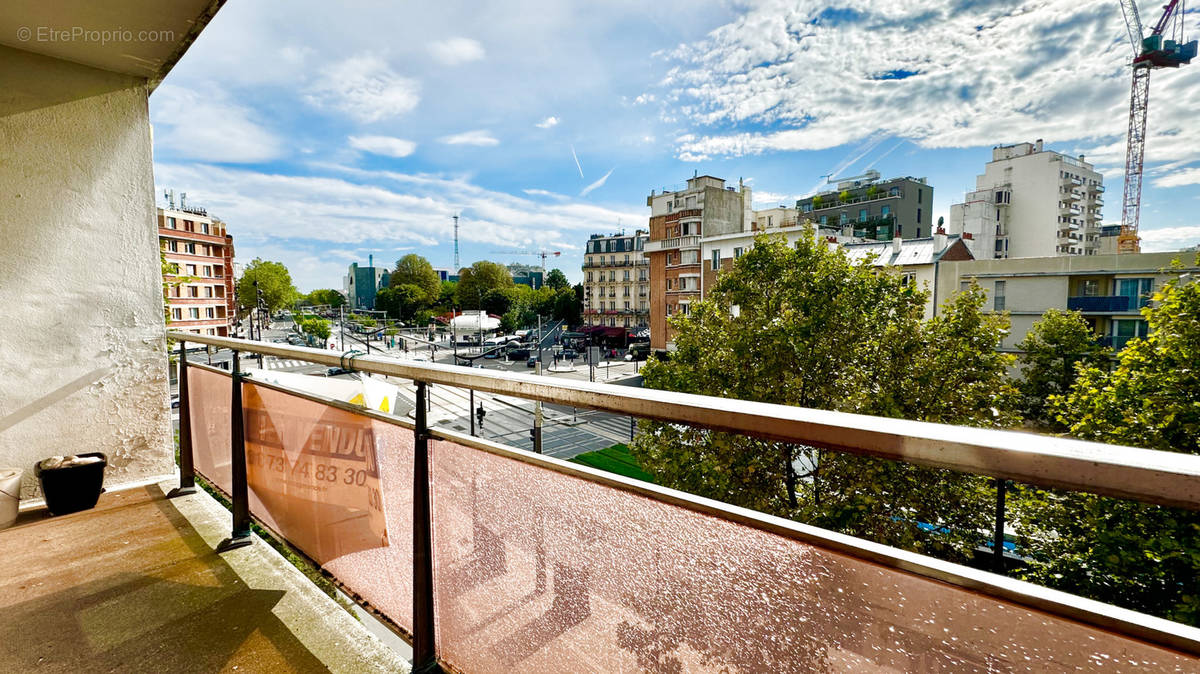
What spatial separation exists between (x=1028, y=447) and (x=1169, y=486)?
0.10 meters

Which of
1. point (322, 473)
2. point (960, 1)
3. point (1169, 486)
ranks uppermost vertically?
point (960, 1)

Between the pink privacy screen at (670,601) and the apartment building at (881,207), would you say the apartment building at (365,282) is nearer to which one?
the apartment building at (881,207)

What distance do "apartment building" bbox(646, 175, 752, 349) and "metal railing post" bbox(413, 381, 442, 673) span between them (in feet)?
103

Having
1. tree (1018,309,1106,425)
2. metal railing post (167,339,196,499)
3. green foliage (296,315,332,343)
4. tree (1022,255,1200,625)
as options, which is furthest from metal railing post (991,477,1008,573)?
green foliage (296,315,332,343)

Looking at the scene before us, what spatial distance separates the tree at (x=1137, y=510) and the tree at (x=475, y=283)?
5814cm

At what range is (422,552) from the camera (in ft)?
4.53

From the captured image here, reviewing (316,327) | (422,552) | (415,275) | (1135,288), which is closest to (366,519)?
(422,552)

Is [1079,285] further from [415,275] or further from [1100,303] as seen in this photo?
[415,275]

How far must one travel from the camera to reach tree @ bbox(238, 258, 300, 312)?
5372 centimetres

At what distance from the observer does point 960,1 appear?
129 feet

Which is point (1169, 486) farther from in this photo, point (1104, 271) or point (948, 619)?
point (1104, 271)

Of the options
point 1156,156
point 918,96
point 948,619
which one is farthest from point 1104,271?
point 1156,156

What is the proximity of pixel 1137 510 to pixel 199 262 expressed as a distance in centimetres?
5510

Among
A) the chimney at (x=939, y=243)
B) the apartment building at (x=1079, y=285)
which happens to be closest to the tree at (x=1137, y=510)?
the apartment building at (x=1079, y=285)
